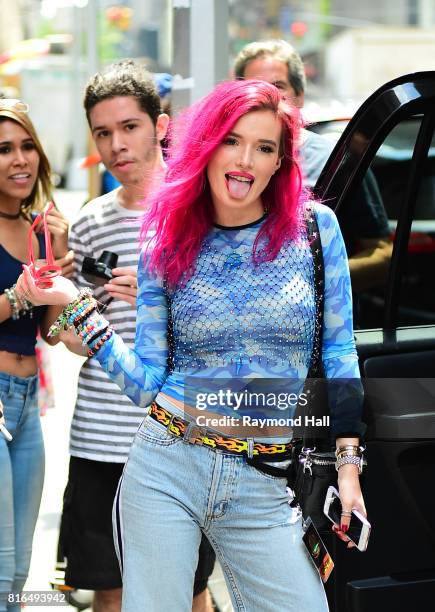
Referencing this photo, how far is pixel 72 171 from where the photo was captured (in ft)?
95.7

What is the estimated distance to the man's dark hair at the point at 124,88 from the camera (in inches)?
129

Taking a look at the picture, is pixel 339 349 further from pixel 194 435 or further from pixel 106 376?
pixel 106 376

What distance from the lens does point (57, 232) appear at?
3.32m

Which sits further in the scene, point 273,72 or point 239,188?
point 273,72

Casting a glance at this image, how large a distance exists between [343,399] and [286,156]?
1.91 ft

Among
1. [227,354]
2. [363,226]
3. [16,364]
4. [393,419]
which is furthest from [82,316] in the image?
[363,226]

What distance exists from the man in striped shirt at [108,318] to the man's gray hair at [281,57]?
96 cm

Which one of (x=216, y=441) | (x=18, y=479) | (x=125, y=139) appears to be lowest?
(x=18, y=479)

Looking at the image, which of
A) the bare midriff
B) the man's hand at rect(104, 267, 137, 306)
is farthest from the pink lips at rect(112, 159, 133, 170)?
the bare midriff

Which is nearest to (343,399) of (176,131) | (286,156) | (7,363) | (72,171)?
(286,156)

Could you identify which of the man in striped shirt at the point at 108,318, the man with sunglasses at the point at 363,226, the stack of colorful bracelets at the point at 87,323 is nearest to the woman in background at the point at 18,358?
the man in striped shirt at the point at 108,318

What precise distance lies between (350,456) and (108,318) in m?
1.12

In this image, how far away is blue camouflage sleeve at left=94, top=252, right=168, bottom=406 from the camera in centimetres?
245

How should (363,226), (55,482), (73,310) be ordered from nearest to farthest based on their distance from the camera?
(73,310)
(363,226)
(55,482)
